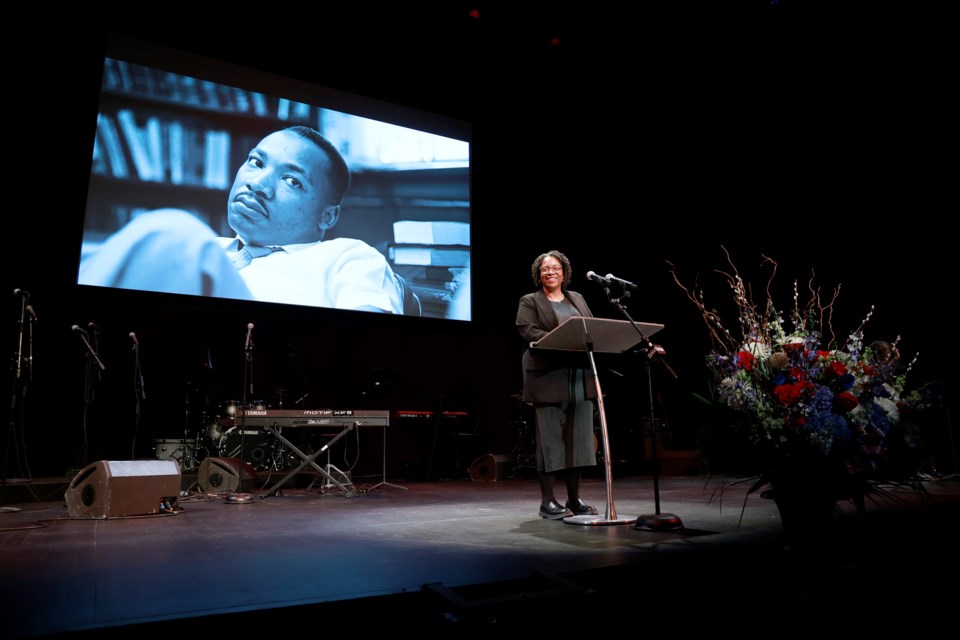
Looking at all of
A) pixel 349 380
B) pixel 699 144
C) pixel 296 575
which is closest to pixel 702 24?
pixel 699 144

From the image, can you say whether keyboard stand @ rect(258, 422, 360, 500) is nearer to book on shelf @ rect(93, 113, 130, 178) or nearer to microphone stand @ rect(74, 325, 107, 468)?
microphone stand @ rect(74, 325, 107, 468)

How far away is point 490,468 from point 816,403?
16.4 feet

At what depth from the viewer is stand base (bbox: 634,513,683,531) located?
8.97ft

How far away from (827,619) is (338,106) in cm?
657

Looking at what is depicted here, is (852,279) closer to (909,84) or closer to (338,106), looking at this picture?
(909,84)

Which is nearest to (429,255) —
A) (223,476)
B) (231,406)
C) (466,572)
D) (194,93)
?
(231,406)

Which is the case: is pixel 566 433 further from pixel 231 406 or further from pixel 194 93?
pixel 194 93

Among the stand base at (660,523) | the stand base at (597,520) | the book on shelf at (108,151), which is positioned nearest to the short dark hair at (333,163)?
the book on shelf at (108,151)

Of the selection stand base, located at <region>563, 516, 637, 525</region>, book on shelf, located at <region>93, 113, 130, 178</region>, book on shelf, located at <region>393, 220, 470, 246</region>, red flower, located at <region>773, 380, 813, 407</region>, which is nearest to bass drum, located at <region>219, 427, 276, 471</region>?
book on shelf, located at <region>393, 220, 470, 246</region>

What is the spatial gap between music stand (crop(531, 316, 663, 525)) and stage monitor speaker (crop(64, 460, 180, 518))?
92.7 inches

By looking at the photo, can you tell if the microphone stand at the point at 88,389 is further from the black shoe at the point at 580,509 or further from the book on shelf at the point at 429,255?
→ the black shoe at the point at 580,509

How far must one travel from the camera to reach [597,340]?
9.95 ft

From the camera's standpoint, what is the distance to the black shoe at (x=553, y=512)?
3242mm

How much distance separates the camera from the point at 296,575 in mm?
1942
